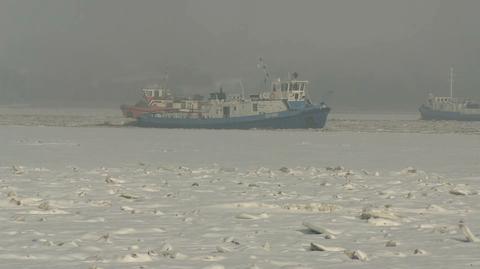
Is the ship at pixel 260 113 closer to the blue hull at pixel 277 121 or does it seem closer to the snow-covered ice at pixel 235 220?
the blue hull at pixel 277 121

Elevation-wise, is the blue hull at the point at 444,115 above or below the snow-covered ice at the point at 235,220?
below

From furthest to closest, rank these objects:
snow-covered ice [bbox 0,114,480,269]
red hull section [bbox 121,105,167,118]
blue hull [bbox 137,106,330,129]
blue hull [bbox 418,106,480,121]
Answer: blue hull [bbox 418,106,480,121] < red hull section [bbox 121,105,167,118] < blue hull [bbox 137,106,330,129] < snow-covered ice [bbox 0,114,480,269]

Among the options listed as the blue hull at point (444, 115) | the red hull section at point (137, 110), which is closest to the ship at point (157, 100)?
the red hull section at point (137, 110)

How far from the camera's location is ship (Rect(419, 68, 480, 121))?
Result: 134 m

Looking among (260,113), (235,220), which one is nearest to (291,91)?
(260,113)

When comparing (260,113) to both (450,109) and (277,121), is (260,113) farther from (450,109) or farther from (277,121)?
(450,109)

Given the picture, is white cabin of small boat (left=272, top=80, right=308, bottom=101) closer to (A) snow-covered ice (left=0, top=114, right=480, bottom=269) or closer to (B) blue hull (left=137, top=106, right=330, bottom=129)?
(B) blue hull (left=137, top=106, right=330, bottom=129)

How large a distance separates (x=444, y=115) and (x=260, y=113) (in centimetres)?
6607

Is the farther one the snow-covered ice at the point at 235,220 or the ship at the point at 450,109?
the ship at the point at 450,109

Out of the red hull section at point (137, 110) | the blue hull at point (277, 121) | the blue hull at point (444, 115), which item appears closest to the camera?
the blue hull at point (277, 121)

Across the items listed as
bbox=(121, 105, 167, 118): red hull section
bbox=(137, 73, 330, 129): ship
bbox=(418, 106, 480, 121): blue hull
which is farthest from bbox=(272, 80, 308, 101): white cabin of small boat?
bbox=(418, 106, 480, 121): blue hull

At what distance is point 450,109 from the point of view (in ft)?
449

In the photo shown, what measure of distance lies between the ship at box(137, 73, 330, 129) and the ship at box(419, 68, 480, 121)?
190 ft

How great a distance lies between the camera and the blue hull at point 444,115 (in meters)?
134
